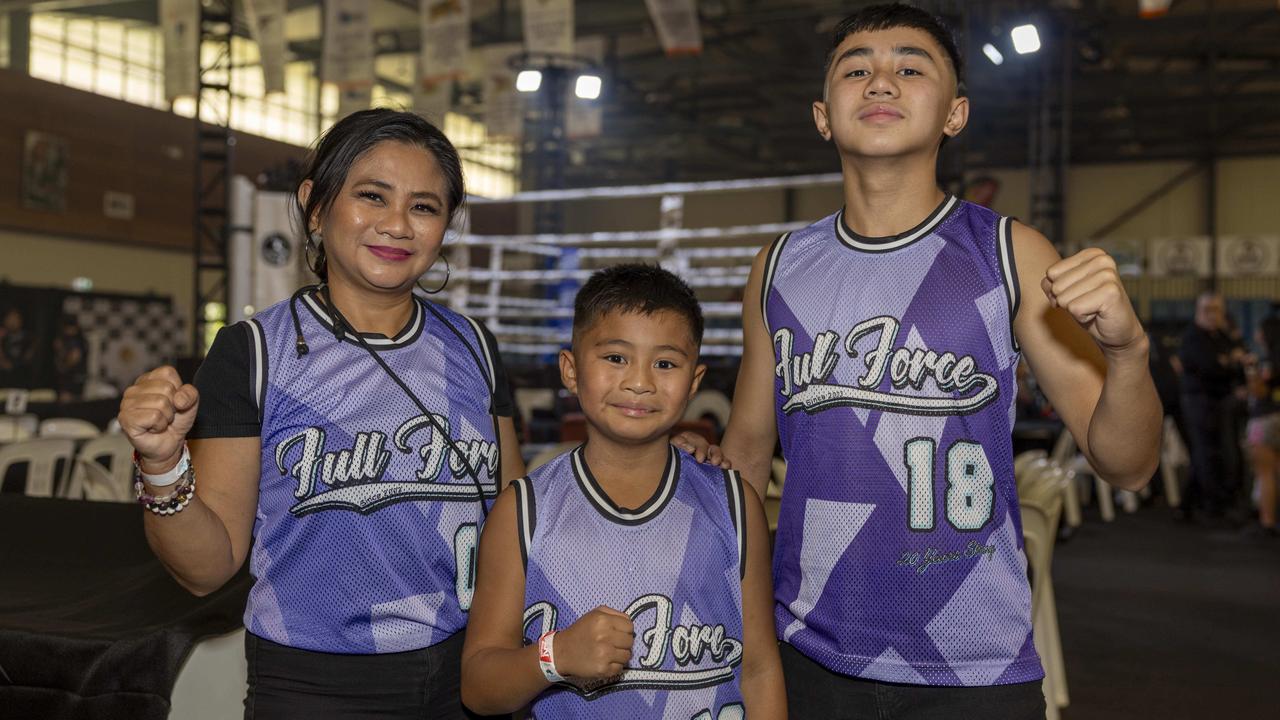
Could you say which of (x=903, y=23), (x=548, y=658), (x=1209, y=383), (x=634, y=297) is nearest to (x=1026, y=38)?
(x=1209, y=383)

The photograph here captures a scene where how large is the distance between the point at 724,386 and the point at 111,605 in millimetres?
6185

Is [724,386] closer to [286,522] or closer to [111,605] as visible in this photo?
[111,605]

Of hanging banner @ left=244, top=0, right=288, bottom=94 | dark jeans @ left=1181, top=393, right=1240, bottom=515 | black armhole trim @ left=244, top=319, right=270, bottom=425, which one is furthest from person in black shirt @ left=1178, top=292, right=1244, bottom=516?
black armhole trim @ left=244, top=319, right=270, bottom=425

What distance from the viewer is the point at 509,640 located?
1316mm

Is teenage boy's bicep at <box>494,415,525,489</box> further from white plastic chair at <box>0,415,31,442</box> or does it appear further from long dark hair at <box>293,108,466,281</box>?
white plastic chair at <box>0,415,31,442</box>

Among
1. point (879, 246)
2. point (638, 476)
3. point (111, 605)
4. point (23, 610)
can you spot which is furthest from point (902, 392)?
point (23, 610)

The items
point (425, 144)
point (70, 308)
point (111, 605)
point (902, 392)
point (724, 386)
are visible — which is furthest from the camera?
point (70, 308)

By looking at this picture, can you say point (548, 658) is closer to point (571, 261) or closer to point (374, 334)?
point (374, 334)

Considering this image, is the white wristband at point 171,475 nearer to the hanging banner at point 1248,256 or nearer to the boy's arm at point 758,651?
the boy's arm at point 758,651

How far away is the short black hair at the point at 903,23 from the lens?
1427 millimetres

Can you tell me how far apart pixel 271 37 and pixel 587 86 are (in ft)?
9.14

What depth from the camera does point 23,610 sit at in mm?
2068

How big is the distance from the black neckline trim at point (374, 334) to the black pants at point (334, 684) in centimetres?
39

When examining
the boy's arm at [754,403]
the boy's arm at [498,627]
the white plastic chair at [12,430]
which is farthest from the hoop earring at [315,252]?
the white plastic chair at [12,430]
